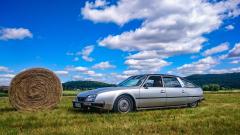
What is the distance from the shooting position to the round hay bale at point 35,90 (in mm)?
14102

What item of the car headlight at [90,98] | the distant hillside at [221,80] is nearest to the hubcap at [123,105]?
the car headlight at [90,98]

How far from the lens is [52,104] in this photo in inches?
563

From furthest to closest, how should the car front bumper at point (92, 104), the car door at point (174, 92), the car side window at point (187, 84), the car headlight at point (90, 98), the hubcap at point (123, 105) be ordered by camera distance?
the car side window at point (187, 84) → the car door at point (174, 92) → the hubcap at point (123, 105) → the car headlight at point (90, 98) → the car front bumper at point (92, 104)

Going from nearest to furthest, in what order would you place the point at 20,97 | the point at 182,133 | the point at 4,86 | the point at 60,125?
1. the point at 182,133
2. the point at 60,125
3. the point at 20,97
4. the point at 4,86

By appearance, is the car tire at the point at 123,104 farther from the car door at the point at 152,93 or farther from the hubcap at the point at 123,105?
the car door at the point at 152,93

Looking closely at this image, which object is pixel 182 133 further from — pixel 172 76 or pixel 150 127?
pixel 172 76

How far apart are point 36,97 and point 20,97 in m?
0.59

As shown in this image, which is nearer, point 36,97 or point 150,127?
point 150,127

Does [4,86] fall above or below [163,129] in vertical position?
above

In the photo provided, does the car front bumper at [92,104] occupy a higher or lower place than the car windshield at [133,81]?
lower

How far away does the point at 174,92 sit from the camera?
46.7ft

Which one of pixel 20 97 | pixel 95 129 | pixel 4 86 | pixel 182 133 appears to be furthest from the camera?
pixel 4 86

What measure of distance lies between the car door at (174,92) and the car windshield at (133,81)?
3.29 ft

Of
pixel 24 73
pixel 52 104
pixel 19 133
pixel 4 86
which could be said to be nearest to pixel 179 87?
pixel 52 104
